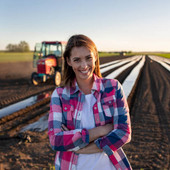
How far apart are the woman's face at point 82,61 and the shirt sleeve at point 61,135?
10.8 inches

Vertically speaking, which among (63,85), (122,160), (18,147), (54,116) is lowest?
(18,147)

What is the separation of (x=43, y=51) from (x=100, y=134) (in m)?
9.13

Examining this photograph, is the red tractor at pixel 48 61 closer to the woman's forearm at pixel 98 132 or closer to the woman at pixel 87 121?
the woman at pixel 87 121

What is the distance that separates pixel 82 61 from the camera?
144cm

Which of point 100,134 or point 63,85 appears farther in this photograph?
point 63,85

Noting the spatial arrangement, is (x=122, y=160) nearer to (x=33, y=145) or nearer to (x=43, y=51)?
(x=33, y=145)

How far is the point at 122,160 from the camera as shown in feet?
4.52

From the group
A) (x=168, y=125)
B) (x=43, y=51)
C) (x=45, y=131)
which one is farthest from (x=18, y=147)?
(x=43, y=51)

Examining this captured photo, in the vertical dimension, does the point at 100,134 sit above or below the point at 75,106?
below

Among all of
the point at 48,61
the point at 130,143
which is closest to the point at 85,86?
the point at 130,143

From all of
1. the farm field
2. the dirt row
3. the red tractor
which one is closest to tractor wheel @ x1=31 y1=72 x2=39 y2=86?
the red tractor

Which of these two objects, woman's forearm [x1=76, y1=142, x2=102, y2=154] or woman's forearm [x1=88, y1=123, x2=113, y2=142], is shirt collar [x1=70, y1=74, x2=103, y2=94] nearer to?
woman's forearm [x1=88, y1=123, x2=113, y2=142]

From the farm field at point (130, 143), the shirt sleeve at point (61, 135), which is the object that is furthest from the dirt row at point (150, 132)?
the shirt sleeve at point (61, 135)

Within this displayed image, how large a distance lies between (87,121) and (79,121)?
0.21ft
